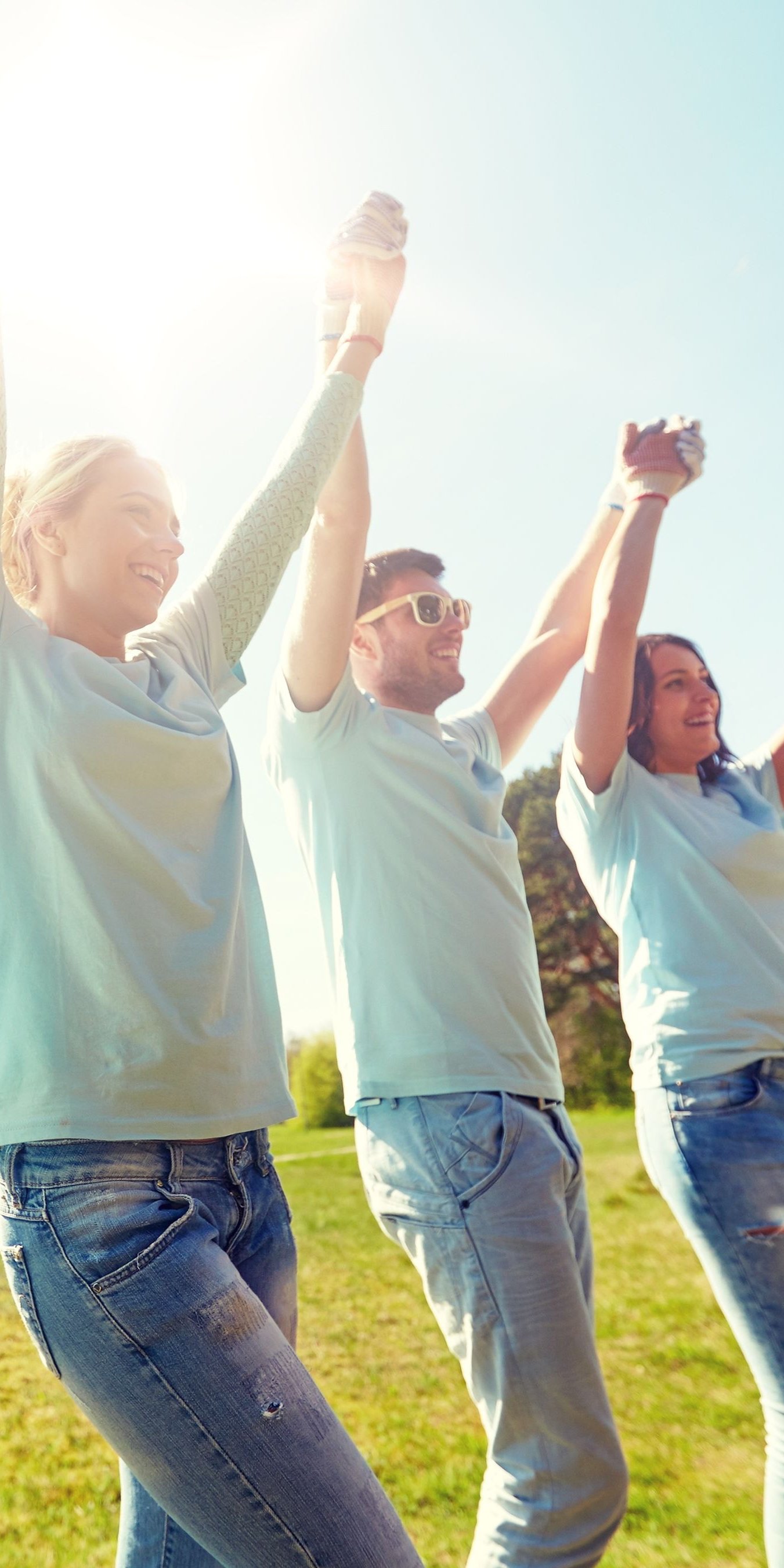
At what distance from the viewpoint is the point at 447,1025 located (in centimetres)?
200

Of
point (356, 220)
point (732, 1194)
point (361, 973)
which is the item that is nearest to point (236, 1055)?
point (361, 973)

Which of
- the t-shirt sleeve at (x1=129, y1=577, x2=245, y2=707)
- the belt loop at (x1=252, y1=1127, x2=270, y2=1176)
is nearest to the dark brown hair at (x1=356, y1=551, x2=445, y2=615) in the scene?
the t-shirt sleeve at (x1=129, y1=577, x2=245, y2=707)

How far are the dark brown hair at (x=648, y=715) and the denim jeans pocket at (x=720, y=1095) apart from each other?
2.75 ft

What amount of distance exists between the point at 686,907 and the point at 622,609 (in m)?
0.71

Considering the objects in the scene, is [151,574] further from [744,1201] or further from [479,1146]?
[744,1201]

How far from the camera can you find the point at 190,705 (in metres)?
1.57

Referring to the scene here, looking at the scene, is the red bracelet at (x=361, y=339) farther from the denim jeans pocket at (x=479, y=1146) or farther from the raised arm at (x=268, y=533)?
the denim jeans pocket at (x=479, y=1146)

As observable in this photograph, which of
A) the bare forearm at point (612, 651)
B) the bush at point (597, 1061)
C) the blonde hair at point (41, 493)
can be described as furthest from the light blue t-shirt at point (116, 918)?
the bush at point (597, 1061)

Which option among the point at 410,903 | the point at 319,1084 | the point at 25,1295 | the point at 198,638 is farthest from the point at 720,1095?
the point at 319,1084

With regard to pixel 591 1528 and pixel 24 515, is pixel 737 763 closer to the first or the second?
pixel 591 1528

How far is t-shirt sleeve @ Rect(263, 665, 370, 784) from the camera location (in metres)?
2.25

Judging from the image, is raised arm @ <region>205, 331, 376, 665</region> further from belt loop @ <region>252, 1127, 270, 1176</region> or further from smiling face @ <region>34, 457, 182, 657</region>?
belt loop @ <region>252, 1127, 270, 1176</region>

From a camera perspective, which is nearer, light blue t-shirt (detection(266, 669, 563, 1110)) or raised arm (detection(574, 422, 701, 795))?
light blue t-shirt (detection(266, 669, 563, 1110))

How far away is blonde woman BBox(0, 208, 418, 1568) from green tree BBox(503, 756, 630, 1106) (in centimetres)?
1393
